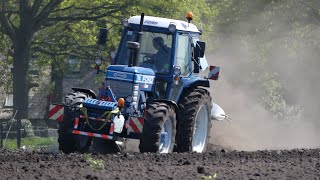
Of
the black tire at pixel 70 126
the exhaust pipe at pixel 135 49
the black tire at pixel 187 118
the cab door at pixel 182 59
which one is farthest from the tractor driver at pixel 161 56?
the black tire at pixel 70 126

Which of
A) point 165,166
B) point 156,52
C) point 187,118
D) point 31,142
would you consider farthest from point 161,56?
point 31,142

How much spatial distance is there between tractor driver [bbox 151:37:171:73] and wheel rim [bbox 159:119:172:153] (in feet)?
4.02

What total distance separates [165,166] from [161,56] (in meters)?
4.13

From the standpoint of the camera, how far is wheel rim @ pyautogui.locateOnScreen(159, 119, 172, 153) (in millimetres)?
15656

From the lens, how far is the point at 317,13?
33.8 meters

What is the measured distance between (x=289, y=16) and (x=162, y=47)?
742 inches

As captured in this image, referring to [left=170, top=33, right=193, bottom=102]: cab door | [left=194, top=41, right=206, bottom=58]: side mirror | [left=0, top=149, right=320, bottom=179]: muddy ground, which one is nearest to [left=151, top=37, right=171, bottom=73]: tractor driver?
[left=170, top=33, right=193, bottom=102]: cab door

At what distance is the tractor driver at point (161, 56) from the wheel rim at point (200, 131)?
128 cm

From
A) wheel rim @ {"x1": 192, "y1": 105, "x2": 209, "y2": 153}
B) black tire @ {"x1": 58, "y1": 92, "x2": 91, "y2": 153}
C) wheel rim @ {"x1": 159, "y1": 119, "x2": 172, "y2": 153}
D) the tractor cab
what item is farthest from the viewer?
wheel rim @ {"x1": 192, "y1": 105, "x2": 209, "y2": 153}

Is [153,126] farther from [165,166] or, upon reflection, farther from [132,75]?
[165,166]

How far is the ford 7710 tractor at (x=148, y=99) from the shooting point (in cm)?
1520

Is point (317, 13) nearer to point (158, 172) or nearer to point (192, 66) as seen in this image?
point (192, 66)

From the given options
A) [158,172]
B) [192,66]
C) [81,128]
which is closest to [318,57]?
[192,66]

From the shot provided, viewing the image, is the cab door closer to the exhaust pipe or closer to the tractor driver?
the tractor driver
